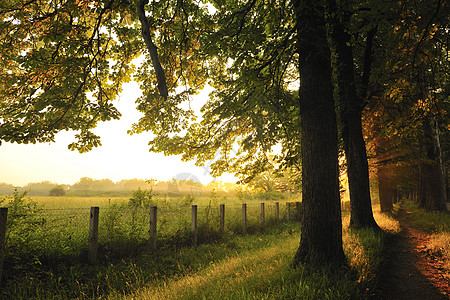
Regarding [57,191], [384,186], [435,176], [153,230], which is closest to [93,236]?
[153,230]

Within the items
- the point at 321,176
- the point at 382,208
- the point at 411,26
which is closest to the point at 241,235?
the point at 321,176

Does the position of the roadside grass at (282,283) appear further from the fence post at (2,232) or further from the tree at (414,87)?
the tree at (414,87)

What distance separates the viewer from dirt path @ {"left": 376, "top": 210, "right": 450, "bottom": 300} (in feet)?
13.5

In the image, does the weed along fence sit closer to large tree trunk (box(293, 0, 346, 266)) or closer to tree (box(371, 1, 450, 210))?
large tree trunk (box(293, 0, 346, 266))

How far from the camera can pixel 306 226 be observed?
450 centimetres

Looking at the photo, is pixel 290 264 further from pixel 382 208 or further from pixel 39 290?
pixel 382 208

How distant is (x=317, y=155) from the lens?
4465mm

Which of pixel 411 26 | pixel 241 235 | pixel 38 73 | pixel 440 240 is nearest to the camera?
pixel 411 26

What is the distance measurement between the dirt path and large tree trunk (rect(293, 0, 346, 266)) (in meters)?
1.17

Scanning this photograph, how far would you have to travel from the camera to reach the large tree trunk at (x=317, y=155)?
434 centimetres

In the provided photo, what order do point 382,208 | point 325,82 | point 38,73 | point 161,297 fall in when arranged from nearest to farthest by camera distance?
1. point 161,297
2. point 325,82
3. point 38,73
4. point 382,208

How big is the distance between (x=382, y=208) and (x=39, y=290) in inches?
768

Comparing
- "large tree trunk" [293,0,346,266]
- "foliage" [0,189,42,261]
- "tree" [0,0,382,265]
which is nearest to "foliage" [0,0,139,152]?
"tree" [0,0,382,265]

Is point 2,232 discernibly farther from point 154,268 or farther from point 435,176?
point 435,176
